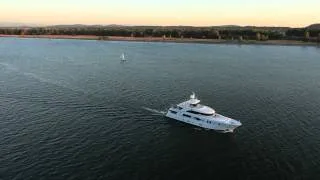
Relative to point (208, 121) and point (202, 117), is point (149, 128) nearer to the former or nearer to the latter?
point (202, 117)

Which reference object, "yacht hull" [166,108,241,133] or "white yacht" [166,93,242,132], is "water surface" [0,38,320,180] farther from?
"white yacht" [166,93,242,132]

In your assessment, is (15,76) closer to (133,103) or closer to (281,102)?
(133,103)

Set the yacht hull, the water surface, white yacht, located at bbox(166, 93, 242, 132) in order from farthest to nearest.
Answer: white yacht, located at bbox(166, 93, 242, 132) → the yacht hull → the water surface

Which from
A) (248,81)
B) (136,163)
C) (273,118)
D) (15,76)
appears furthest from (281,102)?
(15,76)

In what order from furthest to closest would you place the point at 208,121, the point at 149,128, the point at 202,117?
the point at 202,117 < the point at 208,121 < the point at 149,128

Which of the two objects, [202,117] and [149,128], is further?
[202,117]

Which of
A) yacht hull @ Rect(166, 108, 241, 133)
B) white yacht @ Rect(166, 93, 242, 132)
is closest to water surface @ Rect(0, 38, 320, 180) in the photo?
yacht hull @ Rect(166, 108, 241, 133)

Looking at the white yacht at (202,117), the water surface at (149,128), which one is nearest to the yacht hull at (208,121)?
the white yacht at (202,117)

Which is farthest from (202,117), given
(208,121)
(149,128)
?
(149,128)
